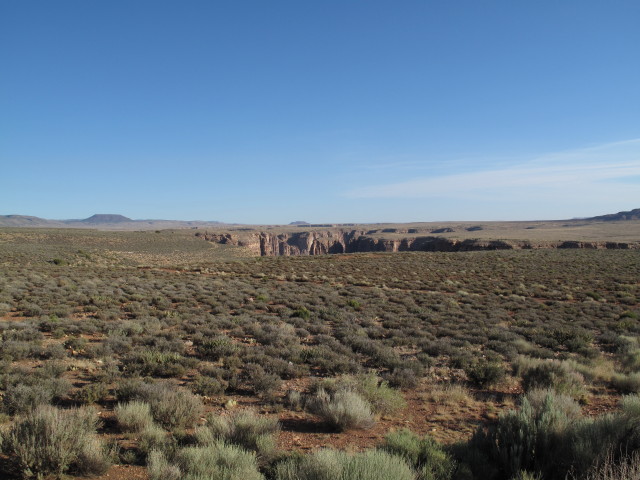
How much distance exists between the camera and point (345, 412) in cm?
520

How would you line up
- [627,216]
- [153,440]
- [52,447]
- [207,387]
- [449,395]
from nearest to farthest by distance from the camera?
[52,447] < [153,440] < [207,387] < [449,395] < [627,216]

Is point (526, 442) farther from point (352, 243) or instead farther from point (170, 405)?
point (352, 243)

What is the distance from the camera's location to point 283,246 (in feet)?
397

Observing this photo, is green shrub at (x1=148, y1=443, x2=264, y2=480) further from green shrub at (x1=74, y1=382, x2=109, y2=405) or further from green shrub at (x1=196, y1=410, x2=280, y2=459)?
green shrub at (x1=74, y1=382, x2=109, y2=405)

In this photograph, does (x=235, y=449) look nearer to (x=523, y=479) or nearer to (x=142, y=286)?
(x=523, y=479)

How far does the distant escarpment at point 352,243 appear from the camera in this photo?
6303 cm

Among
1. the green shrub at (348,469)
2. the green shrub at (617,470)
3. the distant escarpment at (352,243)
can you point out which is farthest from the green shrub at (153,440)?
the distant escarpment at (352,243)

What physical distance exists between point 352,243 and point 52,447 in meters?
108

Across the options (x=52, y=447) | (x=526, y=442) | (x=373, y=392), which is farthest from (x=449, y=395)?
(x=52, y=447)

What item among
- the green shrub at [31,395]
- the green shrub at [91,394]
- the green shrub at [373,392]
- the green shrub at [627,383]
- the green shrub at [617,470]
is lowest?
the green shrub at [627,383]

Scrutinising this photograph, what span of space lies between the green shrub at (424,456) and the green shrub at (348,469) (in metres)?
0.32

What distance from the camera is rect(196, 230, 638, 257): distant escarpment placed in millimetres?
63031

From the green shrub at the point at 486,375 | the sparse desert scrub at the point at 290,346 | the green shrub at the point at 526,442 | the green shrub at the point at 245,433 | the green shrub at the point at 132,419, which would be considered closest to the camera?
the green shrub at the point at 526,442

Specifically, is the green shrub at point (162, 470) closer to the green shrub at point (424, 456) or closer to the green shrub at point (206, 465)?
the green shrub at point (206, 465)
